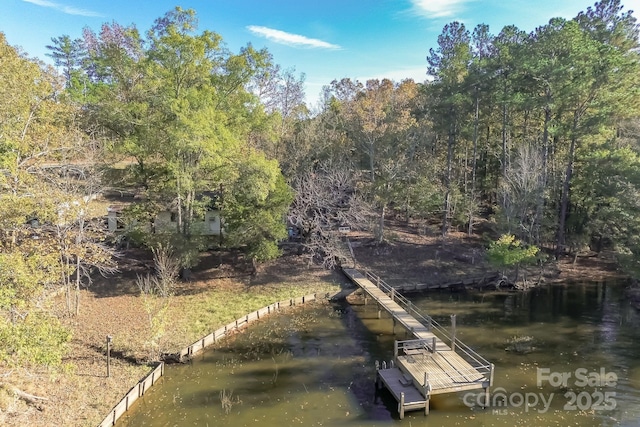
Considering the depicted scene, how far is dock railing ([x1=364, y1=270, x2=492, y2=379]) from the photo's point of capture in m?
15.6

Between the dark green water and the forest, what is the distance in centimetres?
542

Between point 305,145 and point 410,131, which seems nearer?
point 410,131

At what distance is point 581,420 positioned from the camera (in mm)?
13547

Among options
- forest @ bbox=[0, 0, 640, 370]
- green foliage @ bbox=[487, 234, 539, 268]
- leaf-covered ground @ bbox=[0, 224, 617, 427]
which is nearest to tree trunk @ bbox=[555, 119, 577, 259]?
forest @ bbox=[0, 0, 640, 370]

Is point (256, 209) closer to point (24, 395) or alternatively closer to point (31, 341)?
point (24, 395)

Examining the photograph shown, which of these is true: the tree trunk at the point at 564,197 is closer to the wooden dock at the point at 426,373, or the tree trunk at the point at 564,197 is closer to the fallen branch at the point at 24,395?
the wooden dock at the point at 426,373

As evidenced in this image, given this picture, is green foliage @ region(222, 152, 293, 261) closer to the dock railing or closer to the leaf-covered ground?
the leaf-covered ground

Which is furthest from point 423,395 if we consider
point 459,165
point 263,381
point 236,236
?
point 459,165

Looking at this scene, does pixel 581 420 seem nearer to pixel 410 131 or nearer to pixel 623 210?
pixel 623 210

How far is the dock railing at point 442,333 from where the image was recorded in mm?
15645

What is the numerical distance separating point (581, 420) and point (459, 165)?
31.4 metres

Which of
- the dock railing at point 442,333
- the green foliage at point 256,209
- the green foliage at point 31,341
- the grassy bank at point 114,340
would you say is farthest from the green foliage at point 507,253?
the green foliage at point 31,341

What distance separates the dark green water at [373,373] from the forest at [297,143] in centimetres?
542

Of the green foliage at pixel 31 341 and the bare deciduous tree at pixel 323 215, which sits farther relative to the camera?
the bare deciduous tree at pixel 323 215
